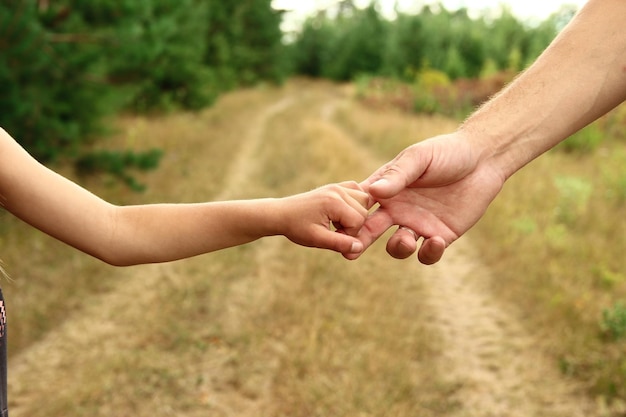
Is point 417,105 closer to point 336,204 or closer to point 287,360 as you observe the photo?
point 287,360

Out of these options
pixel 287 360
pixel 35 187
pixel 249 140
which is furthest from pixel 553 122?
pixel 249 140

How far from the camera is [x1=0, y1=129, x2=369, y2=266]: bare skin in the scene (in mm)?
1419

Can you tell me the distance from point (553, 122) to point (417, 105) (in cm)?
1356

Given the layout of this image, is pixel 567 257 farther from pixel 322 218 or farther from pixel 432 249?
pixel 322 218

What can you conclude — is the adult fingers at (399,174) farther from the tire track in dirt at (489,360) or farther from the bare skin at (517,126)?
the tire track in dirt at (489,360)

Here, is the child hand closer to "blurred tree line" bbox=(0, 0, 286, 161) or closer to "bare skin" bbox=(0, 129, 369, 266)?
"bare skin" bbox=(0, 129, 369, 266)

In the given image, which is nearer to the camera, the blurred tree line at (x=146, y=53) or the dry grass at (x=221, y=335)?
the dry grass at (x=221, y=335)

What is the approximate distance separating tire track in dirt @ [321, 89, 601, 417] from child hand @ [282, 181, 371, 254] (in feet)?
6.50

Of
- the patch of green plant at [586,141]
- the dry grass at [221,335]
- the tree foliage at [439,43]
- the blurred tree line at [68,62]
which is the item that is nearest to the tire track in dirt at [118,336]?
the dry grass at [221,335]

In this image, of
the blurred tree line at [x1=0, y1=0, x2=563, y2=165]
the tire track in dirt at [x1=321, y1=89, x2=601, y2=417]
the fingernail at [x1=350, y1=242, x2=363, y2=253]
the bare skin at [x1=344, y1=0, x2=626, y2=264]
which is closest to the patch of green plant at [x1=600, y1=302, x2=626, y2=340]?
the tire track in dirt at [x1=321, y1=89, x2=601, y2=417]

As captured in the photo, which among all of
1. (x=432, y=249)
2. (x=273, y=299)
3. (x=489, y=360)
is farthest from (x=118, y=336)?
(x=432, y=249)

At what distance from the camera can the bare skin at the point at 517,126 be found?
6.24ft

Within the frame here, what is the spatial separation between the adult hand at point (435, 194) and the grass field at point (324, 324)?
4.38 ft

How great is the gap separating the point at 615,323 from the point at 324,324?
1.79 m
